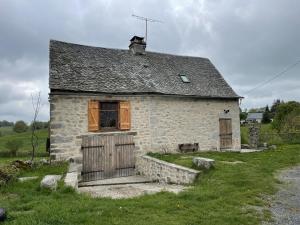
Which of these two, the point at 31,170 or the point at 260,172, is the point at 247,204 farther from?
the point at 31,170

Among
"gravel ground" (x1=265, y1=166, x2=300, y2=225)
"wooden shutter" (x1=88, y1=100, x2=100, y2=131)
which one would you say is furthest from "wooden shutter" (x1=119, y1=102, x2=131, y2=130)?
"gravel ground" (x1=265, y1=166, x2=300, y2=225)

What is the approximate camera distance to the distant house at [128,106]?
12438 millimetres

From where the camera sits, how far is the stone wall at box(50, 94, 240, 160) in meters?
12.2

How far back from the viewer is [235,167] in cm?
1032

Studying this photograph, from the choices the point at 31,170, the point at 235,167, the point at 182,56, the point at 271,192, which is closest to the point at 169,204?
the point at 271,192

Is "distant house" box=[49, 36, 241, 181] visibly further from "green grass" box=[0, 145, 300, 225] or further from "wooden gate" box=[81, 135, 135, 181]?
"green grass" box=[0, 145, 300, 225]

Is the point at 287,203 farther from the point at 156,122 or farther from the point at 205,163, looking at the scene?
the point at 156,122

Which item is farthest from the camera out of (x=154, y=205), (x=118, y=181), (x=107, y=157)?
(x=107, y=157)

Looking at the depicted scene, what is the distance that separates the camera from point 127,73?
49.5 feet

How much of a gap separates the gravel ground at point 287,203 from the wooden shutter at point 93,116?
7799 mm

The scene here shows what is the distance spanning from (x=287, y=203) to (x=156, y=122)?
8185 millimetres

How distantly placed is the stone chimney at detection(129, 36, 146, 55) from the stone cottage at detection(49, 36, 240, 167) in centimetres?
1

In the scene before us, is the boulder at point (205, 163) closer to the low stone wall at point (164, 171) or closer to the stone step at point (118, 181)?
the low stone wall at point (164, 171)

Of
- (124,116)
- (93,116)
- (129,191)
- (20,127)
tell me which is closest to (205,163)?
(129,191)
